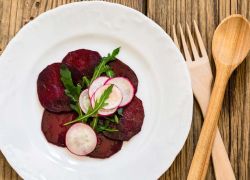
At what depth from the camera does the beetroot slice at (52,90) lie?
4.78 feet

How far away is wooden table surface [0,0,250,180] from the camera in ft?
4.95

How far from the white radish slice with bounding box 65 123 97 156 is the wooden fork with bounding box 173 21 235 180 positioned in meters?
0.32

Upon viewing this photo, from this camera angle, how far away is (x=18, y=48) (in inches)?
57.1

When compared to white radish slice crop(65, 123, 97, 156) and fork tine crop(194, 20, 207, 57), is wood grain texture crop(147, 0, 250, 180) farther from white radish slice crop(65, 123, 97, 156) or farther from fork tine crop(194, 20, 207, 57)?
white radish slice crop(65, 123, 97, 156)

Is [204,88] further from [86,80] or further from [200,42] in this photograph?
[86,80]

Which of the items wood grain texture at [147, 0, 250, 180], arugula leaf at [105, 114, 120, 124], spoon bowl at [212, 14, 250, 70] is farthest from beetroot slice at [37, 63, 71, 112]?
spoon bowl at [212, 14, 250, 70]

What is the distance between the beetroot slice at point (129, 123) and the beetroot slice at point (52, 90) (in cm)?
14

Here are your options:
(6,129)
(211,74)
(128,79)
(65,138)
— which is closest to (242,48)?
(211,74)

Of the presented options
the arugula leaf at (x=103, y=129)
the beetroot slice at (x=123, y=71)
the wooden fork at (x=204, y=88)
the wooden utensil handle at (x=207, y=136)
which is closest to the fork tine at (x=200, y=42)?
the wooden fork at (x=204, y=88)

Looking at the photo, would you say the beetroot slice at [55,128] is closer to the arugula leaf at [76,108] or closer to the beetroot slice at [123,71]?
the arugula leaf at [76,108]

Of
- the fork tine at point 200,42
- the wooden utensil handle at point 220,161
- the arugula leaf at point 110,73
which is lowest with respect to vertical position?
the wooden utensil handle at point 220,161

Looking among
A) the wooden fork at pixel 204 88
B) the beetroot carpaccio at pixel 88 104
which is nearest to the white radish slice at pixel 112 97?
the beetroot carpaccio at pixel 88 104

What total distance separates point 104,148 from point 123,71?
22cm

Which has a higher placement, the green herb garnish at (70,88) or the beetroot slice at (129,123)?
the green herb garnish at (70,88)
